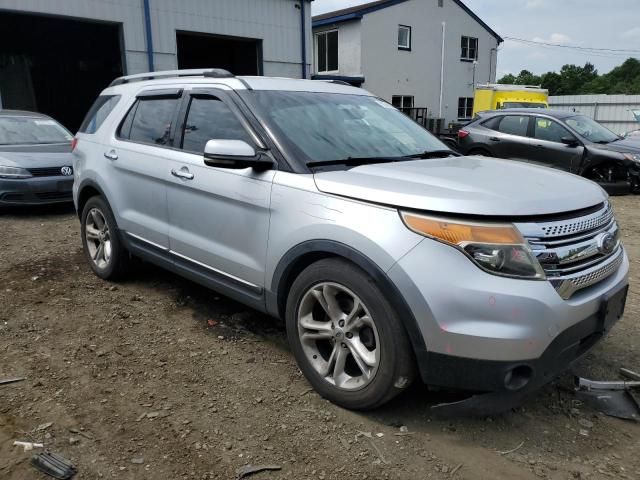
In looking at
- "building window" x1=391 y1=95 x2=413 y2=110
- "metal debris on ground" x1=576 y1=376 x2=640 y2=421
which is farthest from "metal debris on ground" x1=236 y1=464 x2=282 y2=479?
"building window" x1=391 y1=95 x2=413 y2=110

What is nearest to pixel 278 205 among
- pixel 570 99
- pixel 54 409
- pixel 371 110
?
pixel 371 110

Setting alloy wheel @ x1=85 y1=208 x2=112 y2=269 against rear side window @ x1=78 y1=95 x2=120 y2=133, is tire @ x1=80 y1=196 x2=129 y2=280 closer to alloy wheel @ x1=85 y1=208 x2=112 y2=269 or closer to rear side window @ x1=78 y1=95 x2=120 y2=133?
alloy wheel @ x1=85 y1=208 x2=112 y2=269

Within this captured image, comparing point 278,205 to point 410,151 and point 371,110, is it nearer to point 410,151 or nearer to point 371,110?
point 410,151

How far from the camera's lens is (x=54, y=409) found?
9.56ft

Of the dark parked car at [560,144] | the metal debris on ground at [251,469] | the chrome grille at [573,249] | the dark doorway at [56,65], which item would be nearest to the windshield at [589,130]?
the dark parked car at [560,144]

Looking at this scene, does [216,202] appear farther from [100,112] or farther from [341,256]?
[100,112]

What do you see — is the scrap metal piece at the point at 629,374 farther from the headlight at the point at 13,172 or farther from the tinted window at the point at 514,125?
the tinted window at the point at 514,125

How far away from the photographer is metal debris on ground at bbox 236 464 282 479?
242cm

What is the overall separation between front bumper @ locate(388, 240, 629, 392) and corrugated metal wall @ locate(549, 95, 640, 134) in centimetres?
2396

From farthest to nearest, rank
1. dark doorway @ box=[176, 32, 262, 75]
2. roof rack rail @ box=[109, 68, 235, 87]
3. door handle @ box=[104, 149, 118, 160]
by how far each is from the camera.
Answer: dark doorway @ box=[176, 32, 262, 75], door handle @ box=[104, 149, 118, 160], roof rack rail @ box=[109, 68, 235, 87]

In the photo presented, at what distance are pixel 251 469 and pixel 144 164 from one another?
8.38 ft

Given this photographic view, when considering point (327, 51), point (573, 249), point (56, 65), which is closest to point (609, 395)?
point (573, 249)

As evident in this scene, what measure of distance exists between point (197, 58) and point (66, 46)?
491cm

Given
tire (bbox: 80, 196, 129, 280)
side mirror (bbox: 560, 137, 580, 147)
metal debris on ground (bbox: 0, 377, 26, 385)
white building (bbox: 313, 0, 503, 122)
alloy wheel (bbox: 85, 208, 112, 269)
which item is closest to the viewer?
metal debris on ground (bbox: 0, 377, 26, 385)
